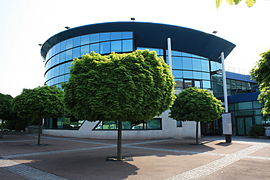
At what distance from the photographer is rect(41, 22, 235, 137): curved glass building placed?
24078 mm

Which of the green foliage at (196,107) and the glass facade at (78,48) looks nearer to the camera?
the green foliage at (196,107)

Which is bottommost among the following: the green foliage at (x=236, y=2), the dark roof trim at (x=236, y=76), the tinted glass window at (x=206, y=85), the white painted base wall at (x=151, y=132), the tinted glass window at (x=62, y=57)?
the white painted base wall at (x=151, y=132)

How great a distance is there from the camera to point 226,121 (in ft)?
60.8

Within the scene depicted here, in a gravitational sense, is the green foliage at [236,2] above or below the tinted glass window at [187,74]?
below

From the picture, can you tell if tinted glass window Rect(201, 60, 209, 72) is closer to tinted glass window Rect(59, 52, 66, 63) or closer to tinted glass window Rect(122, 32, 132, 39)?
tinted glass window Rect(122, 32, 132, 39)

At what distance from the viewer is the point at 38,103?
1459cm

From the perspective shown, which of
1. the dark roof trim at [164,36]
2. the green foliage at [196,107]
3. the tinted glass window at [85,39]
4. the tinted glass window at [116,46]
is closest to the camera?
the green foliage at [196,107]

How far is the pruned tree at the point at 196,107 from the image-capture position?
595 inches

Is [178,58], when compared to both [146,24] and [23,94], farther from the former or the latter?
[23,94]

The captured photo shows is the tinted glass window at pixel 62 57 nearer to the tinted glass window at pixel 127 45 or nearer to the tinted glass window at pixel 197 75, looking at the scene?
the tinted glass window at pixel 127 45

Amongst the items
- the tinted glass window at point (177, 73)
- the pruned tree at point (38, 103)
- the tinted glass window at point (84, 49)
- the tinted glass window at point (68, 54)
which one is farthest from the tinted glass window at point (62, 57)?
the tinted glass window at point (177, 73)

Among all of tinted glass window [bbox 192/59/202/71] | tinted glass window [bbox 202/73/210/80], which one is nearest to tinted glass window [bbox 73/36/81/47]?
tinted glass window [bbox 192/59/202/71]

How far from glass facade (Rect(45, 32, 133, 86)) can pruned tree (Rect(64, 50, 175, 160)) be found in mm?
15677

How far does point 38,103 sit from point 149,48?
15.8m
